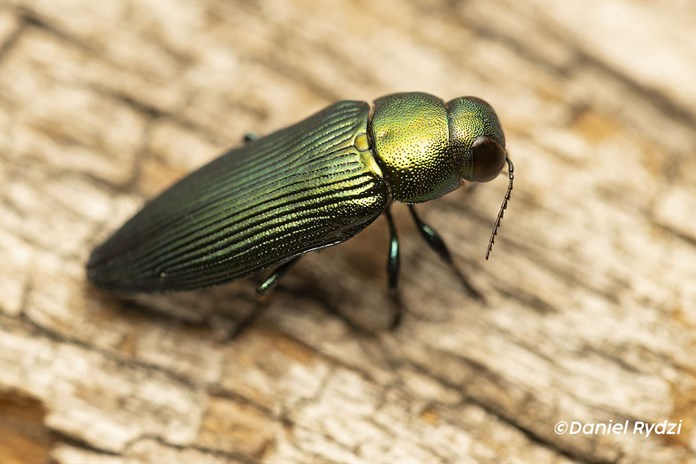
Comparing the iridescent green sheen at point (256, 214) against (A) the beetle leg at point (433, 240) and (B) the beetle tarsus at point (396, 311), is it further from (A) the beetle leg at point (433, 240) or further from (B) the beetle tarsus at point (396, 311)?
(B) the beetle tarsus at point (396, 311)

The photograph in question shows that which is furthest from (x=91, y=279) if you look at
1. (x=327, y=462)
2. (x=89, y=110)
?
(x=327, y=462)

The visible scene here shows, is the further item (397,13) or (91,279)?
(397,13)

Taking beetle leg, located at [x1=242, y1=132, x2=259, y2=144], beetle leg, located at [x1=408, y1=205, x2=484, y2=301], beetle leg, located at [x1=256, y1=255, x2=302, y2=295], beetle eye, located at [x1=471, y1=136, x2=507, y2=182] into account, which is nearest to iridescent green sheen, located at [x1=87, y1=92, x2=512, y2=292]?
beetle eye, located at [x1=471, y1=136, x2=507, y2=182]

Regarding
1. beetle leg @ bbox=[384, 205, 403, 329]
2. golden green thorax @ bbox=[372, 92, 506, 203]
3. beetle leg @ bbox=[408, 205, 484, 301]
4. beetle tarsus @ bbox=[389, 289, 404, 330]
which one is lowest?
beetle tarsus @ bbox=[389, 289, 404, 330]

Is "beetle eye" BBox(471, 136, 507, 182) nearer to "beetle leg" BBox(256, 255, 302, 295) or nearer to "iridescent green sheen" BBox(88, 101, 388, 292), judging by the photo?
"iridescent green sheen" BBox(88, 101, 388, 292)

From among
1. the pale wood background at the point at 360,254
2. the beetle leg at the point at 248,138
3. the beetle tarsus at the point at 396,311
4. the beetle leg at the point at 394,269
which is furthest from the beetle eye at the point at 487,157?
the beetle leg at the point at 248,138

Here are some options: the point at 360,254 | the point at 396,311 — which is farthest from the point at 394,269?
the point at 360,254

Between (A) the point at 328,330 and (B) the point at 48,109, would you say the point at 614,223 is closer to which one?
(A) the point at 328,330
